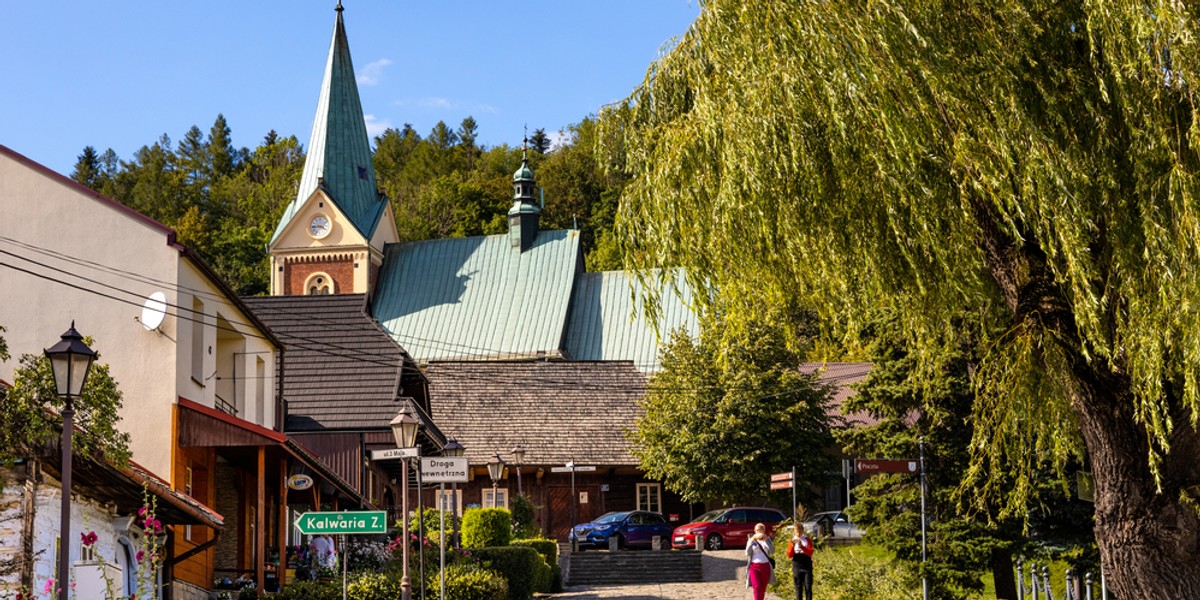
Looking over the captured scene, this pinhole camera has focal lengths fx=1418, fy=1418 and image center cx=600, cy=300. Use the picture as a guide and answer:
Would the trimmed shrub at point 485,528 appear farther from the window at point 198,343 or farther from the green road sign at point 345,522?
the green road sign at point 345,522

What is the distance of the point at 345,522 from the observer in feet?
49.9

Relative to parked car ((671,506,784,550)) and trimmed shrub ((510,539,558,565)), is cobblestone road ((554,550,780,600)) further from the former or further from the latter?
parked car ((671,506,784,550))

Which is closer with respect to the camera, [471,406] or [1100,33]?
[1100,33]

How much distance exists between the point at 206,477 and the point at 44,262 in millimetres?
4113

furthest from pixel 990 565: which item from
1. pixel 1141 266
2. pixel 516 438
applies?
pixel 516 438

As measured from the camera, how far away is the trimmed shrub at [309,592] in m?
19.8

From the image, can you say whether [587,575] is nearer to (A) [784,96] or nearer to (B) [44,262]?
(B) [44,262]

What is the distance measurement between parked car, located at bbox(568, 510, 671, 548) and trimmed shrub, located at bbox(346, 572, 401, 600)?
2009 cm

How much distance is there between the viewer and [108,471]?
14523 mm

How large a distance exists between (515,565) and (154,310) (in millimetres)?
8036

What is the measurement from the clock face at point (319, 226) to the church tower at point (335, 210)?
0.17ft

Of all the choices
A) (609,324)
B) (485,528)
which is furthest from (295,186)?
(485,528)

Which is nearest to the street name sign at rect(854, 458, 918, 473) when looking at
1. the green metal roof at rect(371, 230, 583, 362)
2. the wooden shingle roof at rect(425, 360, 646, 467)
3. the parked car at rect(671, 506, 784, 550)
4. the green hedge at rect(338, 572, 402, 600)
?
the green hedge at rect(338, 572, 402, 600)

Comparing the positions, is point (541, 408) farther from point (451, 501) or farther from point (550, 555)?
point (550, 555)
